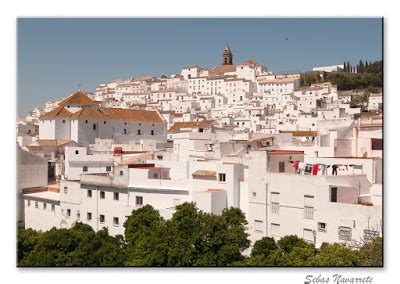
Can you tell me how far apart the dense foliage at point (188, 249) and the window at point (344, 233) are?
2.15 ft

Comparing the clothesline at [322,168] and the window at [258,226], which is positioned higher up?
the clothesline at [322,168]

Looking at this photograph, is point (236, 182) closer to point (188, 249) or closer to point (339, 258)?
point (188, 249)

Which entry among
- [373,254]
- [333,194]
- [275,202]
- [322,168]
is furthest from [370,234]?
[322,168]

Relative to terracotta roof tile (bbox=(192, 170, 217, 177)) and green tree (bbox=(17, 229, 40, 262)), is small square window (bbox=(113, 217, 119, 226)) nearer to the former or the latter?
terracotta roof tile (bbox=(192, 170, 217, 177))

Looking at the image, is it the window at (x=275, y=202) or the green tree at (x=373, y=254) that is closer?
the green tree at (x=373, y=254)

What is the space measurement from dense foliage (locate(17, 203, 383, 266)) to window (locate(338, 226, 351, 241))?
66cm

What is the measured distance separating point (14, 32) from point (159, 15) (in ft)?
7.19

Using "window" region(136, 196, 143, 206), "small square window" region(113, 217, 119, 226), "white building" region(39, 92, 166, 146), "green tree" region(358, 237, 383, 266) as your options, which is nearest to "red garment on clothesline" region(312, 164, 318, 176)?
"green tree" region(358, 237, 383, 266)

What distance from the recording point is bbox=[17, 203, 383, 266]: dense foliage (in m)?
7.77

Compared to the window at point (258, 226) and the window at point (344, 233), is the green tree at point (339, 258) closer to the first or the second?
the window at point (344, 233)

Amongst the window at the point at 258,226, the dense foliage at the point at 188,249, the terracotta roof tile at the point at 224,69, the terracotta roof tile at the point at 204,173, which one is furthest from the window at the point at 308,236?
the terracotta roof tile at the point at 224,69

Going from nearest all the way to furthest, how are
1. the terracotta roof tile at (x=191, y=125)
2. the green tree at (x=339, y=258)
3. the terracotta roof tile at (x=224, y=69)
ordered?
the green tree at (x=339, y=258) < the terracotta roof tile at (x=191, y=125) < the terracotta roof tile at (x=224, y=69)

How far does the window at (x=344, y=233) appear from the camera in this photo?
29.3 ft

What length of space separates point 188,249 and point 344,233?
2.68 meters
